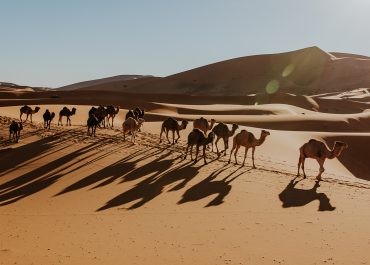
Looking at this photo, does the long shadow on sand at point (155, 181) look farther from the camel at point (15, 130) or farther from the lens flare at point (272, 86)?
the lens flare at point (272, 86)

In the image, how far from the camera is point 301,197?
12.1 m

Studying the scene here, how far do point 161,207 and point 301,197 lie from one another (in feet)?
12.8

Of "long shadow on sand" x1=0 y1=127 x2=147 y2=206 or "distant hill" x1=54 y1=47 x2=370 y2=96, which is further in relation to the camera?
"distant hill" x1=54 y1=47 x2=370 y2=96

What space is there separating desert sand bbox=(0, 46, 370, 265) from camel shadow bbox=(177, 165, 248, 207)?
0.03 metres


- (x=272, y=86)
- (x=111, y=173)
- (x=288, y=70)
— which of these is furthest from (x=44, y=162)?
(x=288, y=70)

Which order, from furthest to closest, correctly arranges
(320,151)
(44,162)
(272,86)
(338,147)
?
(272,86)
(44,162)
(320,151)
(338,147)

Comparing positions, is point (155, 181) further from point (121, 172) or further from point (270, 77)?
point (270, 77)

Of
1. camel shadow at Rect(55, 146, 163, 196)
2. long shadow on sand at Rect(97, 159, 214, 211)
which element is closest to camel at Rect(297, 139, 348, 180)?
long shadow on sand at Rect(97, 159, 214, 211)

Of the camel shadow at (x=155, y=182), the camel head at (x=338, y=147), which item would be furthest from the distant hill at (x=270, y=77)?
the camel shadow at (x=155, y=182)

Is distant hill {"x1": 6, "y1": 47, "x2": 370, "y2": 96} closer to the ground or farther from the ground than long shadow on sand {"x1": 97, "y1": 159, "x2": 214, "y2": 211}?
farther from the ground

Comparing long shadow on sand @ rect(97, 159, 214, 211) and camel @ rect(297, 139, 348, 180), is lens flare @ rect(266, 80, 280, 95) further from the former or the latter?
long shadow on sand @ rect(97, 159, 214, 211)

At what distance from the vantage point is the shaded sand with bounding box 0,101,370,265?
7.82 m

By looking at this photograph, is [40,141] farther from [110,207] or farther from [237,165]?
[110,207]

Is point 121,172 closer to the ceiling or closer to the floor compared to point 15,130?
closer to the floor
